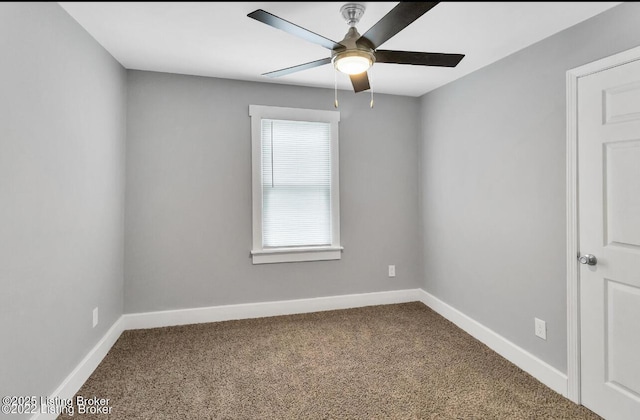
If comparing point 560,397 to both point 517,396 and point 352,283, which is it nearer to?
point 517,396


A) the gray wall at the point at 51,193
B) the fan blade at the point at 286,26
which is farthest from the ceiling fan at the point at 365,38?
the gray wall at the point at 51,193

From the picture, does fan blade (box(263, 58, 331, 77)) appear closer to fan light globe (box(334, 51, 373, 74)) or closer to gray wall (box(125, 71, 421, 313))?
fan light globe (box(334, 51, 373, 74))

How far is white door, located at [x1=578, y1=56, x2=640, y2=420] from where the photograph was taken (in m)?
1.71

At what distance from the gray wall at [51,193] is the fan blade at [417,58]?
1503 mm

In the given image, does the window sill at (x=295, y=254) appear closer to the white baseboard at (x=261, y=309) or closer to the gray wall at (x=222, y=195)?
the gray wall at (x=222, y=195)

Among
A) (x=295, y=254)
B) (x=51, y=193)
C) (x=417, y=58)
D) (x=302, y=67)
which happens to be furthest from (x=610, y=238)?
(x=51, y=193)

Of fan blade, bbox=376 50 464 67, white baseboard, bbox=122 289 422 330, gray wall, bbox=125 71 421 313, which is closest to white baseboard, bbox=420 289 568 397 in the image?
white baseboard, bbox=122 289 422 330

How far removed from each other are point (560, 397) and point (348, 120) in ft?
9.27

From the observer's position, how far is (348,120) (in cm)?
351

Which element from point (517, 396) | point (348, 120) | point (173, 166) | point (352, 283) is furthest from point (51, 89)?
point (517, 396)

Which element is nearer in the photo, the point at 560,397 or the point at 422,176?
the point at 560,397

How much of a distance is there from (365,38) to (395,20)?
0.75 feet

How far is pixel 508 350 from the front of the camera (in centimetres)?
250

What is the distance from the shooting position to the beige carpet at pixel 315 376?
1902 millimetres
